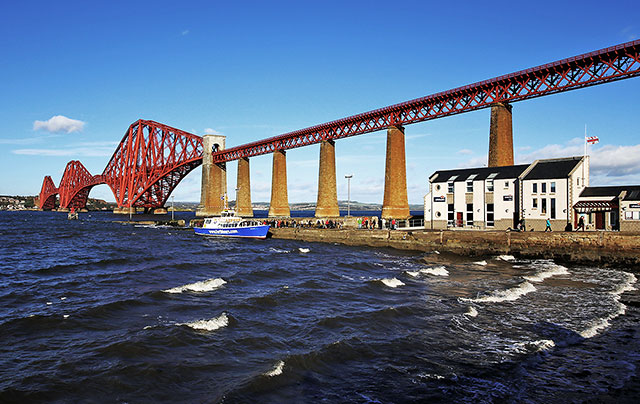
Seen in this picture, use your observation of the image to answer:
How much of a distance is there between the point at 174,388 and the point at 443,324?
930 cm

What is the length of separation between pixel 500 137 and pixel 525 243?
18.0 metres

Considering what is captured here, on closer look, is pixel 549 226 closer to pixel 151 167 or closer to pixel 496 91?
pixel 496 91

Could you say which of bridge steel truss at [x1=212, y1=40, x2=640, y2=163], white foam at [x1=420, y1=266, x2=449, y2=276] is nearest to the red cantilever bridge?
bridge steel truss at [x1=212, y1=40, x2=640, y2=163]

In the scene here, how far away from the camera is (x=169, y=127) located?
5659 inches

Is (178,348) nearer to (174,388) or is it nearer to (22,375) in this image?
(174,388)

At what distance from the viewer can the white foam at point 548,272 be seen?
23875 mm

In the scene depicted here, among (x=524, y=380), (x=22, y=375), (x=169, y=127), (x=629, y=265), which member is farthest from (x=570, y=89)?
(x=169, y=127)

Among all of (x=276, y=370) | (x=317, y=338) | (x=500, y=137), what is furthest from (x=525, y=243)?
(x=276, y=370)

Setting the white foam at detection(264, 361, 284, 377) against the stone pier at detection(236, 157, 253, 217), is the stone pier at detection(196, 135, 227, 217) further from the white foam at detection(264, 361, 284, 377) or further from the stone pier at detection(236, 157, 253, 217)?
the white foam at detection(264, 361, 284, 377)

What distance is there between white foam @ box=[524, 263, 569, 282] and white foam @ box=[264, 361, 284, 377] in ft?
59.3

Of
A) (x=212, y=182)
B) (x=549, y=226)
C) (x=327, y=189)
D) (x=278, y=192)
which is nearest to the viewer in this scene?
(x=549, y=226)

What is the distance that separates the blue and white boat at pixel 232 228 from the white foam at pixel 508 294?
3869cm

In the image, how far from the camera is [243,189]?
93.4m

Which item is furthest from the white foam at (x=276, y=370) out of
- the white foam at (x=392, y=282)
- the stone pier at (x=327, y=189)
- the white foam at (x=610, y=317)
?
the stone pier at (x=327, y=189)
